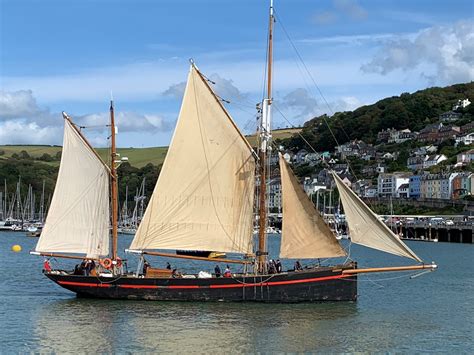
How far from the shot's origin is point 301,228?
1879 inches

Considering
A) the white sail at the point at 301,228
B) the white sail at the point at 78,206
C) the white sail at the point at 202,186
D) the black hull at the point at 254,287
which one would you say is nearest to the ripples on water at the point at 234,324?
the black hull at the point at 254,287

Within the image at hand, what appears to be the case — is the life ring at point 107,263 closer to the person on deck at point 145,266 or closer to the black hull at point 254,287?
the black hull at point 254,287

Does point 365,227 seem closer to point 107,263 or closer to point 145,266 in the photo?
point 145,266

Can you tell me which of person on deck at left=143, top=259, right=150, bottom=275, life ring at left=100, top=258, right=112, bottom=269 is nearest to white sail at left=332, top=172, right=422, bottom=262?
person on deck at left=143, top=259, right=150, bottom=275

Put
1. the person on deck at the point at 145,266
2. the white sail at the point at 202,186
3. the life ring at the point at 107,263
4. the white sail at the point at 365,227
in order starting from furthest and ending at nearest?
the life ring at the point at 107,263
the person on deck at the point at 145,266
the white sail at the point at 202,186
the white sail at the point at 365,227

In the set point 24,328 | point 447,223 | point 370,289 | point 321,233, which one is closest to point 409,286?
point 370,289

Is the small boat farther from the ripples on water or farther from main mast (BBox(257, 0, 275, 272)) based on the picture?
main mast (BBox(257, 0, 275, 272))

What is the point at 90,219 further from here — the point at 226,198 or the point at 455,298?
the point at 455,298

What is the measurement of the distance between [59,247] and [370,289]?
22.0m

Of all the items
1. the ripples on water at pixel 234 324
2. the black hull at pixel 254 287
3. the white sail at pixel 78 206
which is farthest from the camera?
the white sail at pixel 78 206

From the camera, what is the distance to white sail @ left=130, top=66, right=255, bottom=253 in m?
48.4

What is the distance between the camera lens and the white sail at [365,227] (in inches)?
1791

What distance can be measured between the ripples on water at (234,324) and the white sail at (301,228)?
304 centimetres

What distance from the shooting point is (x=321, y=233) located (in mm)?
Answer: 47375
